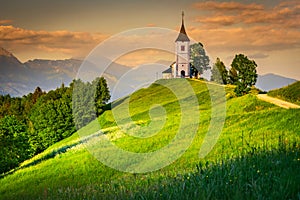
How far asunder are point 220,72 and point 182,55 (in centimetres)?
2301

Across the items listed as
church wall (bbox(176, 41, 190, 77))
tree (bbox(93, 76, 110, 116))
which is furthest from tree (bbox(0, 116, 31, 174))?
church wall (bbox(176, 41, 190, 77))

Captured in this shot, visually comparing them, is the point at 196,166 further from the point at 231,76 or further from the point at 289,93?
the point at 231,76

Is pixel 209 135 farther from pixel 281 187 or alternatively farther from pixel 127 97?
pixel 127 97

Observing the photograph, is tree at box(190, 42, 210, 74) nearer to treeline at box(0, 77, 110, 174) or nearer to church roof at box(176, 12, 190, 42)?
church roof at box(176, 12, 190, 42)

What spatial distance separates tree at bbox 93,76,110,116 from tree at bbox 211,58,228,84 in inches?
1019

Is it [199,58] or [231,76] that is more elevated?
[199,58]

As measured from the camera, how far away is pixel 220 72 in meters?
104

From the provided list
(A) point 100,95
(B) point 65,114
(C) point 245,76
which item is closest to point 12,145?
(B) point 65,114

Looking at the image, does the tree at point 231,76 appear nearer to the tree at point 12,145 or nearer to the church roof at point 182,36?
the church roof at point 182,36

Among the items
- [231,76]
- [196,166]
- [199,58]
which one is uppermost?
[199,58]

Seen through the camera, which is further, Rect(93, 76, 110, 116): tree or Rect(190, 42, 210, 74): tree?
Rect(190, 42, 210, 74): tree

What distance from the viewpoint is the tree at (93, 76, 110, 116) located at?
313 ft

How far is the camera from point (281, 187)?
5938 mm

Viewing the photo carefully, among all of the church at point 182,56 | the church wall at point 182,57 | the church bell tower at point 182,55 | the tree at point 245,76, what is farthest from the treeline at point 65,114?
the tree at point 245,76
